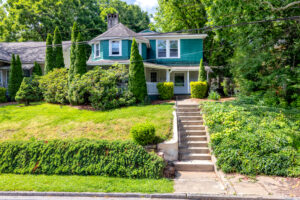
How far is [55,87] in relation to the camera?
14.7 m

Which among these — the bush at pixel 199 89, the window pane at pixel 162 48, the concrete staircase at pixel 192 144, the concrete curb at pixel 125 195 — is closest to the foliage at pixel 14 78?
the window pane at pixel 162 48

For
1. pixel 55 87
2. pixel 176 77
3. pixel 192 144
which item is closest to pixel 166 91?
pixel 176 77

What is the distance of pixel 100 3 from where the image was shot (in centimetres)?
3606

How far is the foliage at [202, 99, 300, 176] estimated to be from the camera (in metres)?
6.95

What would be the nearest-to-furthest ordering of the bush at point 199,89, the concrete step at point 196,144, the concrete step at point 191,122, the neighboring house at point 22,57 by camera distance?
the concrete step at point 196,144
the concrete step at point 191,122
the bush at point 199,89
the neighboring house at point 22,57

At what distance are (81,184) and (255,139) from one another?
6.12m

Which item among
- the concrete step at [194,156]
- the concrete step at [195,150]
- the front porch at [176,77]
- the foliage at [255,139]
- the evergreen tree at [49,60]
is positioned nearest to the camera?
the foliage at [255,139]

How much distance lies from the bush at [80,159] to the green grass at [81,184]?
0.27 meters

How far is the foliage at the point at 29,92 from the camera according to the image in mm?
14492

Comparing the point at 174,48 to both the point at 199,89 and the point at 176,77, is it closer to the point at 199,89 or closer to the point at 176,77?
the point at 176,77

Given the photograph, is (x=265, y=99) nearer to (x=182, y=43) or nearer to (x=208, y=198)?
(x=208, y=198)

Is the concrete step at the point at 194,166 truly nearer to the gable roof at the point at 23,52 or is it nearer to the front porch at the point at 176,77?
the front porch at the point at 176,77

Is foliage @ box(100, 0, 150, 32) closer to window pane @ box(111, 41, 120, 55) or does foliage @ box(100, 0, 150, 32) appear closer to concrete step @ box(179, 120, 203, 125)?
window pane @ box(111, 41, 120, 55)

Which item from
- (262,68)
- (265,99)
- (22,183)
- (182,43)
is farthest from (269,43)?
(22,183)
